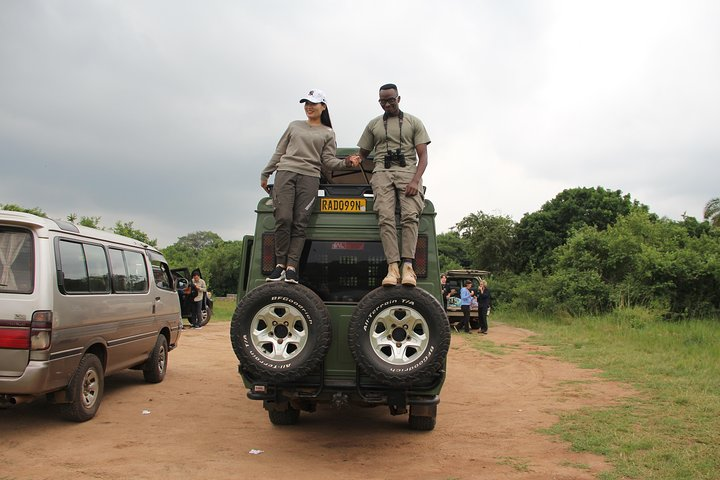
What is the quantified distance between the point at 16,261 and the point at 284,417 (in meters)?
3.09

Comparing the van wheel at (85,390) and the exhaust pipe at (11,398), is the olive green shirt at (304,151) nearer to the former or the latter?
the van wheel at (85,390)

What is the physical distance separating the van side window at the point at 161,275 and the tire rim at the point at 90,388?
246cm

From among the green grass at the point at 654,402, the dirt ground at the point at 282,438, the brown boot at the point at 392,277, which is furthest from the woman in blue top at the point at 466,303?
the brown boot at the point at 392,277

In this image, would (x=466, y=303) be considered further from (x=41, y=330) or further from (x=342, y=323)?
(x=41, y=330)

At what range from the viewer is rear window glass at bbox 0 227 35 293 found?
5766 millimetres

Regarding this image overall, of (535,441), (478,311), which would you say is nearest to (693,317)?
(478,311)

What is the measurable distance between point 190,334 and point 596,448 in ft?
40.0

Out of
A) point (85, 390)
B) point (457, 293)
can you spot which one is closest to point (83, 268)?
point (85, 390)

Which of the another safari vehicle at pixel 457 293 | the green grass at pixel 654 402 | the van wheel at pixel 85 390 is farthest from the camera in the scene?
the another safari vehicle at pixel 457 293

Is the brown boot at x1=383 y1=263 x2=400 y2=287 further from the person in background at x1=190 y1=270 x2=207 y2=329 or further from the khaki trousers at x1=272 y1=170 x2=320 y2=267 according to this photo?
the person in background at x1=190 y1=270 x2=207 y2=329

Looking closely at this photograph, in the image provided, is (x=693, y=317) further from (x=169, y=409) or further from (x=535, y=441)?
(x=169, y=409)

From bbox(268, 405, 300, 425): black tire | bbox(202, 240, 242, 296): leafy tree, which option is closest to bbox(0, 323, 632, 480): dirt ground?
bbox(268, 405, 300, 425): black tire

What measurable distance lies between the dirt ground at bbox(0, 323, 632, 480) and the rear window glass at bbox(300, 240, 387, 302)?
59.4 inches

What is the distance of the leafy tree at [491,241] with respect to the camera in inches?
1406
